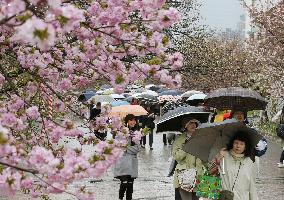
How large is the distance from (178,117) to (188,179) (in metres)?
1.03

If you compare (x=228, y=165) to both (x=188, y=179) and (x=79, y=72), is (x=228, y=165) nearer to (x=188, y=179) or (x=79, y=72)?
(x=188, y=179)

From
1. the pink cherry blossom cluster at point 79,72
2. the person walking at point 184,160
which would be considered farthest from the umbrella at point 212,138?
→ the pink cherry blossom cluster at point 79,72

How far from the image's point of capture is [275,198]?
13102 millimetres

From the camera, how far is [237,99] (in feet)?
35.0

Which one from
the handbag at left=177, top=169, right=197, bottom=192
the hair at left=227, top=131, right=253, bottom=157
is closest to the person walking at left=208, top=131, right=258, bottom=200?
the hair at left=227, top=131, right=253, bottom=157

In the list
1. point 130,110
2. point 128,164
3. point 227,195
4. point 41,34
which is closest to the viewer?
point 41,34

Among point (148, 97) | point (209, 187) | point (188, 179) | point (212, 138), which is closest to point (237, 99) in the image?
point (188, 179)

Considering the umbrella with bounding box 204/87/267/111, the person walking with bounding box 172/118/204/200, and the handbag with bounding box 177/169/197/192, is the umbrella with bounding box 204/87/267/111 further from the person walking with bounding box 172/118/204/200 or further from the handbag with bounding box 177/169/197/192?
the handbag with bounding box 177/169/197/192

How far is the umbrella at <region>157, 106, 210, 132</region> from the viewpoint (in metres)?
9.42

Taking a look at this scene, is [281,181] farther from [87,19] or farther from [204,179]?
[87,19]

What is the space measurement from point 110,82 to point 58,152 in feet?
3.12

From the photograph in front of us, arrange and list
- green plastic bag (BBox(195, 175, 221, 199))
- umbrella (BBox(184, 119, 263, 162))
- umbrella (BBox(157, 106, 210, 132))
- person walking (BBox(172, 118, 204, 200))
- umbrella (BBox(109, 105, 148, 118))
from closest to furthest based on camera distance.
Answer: umbrella (BBox(184, 119, 263, 162)) < green plastic bag (BBox(195, 175, 221, 199)) < person walking (BBox(172, 118, 204, 200)) < umbrella (BBox(157, 106, 210, 132)) < umbrella (BBox(109, 105, 148, 118))

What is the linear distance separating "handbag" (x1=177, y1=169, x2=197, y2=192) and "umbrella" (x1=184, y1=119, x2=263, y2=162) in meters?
0.60

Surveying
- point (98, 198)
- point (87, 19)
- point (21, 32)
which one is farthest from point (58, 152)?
point (98, 198)
